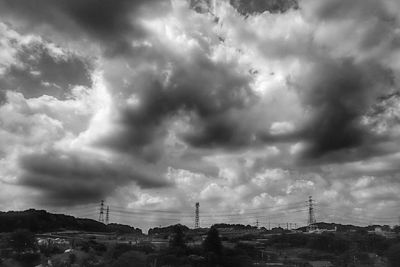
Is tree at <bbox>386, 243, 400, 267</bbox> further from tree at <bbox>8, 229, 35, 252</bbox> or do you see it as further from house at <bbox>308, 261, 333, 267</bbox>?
tree at <bbox>8, 229, 35, 252</bbox>

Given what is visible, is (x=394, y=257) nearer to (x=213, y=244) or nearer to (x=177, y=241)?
(x=213, y=244)

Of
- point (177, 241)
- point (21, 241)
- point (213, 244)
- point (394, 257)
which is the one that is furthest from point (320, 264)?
point (21, 241)

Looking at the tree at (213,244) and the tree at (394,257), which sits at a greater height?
the tree at (213,244)

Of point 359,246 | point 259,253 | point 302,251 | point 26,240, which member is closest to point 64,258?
point 26,240

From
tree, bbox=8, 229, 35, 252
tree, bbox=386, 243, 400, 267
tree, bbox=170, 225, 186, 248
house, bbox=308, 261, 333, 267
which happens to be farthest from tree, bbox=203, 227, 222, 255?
tree, bbox=8, 229, 35, 252

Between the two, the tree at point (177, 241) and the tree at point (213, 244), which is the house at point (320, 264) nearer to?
the tree at point (213, 244)

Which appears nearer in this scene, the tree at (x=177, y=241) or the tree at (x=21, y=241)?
the tree at (x=21, y=241)

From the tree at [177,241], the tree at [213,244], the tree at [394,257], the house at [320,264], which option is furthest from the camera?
the tree at [177,241]

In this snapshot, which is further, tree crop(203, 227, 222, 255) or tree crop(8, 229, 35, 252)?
tree crop(8, 229, 35, 252)

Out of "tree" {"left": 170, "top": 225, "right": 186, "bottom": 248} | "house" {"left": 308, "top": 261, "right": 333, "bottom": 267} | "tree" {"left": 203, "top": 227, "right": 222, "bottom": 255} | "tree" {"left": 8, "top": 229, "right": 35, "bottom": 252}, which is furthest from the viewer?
"tree" {"left": 170, "top": 225, "right": 186, "bottom": 248}

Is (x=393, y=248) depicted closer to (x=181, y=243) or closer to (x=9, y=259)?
(x=181, y=243)

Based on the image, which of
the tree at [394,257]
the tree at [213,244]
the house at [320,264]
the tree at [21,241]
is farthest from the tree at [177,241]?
the tree at [394,257]

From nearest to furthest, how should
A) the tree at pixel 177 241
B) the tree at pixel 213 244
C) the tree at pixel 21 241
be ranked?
the tree at pixel 213 244 → the tree at pixel 21 241 → the tree at pixel 177 241

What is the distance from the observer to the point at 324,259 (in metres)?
162
